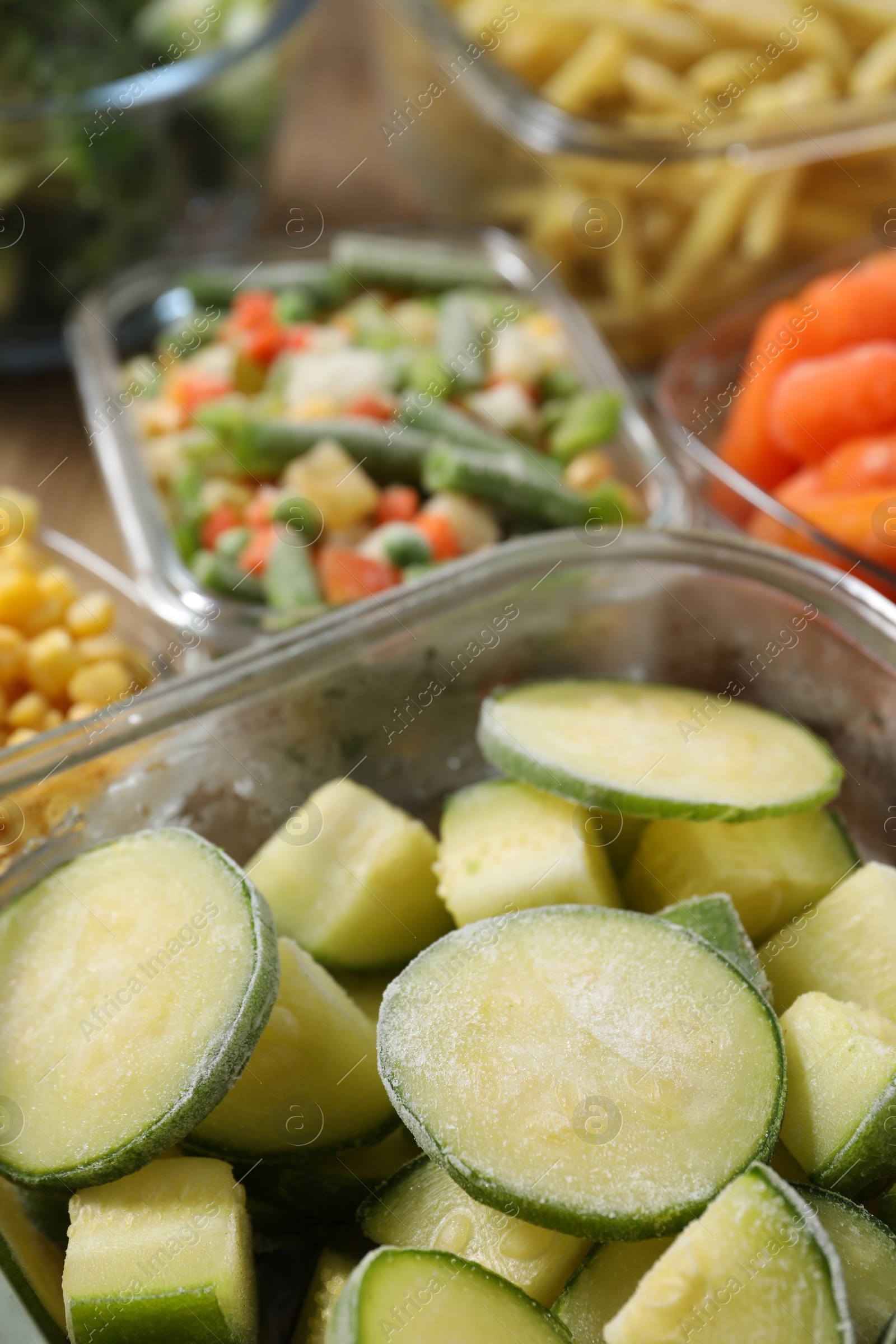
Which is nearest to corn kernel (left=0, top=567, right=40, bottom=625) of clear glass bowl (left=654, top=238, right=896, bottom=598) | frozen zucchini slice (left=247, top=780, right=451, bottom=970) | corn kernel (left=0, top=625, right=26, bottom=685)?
corn kernel (left=0, top=625, right=26, bottom=685)

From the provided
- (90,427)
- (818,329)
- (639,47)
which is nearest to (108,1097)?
(90,427)

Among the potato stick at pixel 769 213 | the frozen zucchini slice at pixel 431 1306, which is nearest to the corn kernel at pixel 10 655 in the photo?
the frozen zucchini slice at pixel 431 1306

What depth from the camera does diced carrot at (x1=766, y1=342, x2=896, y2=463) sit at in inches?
50.3

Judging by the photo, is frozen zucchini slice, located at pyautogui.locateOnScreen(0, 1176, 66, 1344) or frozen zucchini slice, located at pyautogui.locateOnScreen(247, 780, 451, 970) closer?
frozen zucchini slice, located at pyautogui.locateOnScreen(0, 1176, 66, 1344)

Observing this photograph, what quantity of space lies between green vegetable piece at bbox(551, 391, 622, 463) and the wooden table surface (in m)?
0.60

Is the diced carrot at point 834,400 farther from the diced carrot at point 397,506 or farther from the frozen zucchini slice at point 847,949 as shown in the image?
the frozen zucchini slice at point 847,949

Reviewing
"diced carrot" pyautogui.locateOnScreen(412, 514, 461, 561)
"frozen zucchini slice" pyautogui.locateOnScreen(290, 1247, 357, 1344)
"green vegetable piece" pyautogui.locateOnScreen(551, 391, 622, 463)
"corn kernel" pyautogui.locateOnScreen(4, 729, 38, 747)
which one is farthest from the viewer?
"green vegetable piece" pyautogui.locateOnScreen(551, 391, 622, 463)

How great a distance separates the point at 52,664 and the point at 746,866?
0.69 metres

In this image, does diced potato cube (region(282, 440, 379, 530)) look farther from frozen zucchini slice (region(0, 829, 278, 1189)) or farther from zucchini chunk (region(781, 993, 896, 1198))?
zucchini chunk (region(781, 993, 896, 1198))

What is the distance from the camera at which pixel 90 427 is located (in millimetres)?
1512

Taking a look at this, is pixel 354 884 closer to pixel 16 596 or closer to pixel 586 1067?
pixel 586 1067

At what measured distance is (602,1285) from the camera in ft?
2.17

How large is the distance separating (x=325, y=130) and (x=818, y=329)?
1.30 m

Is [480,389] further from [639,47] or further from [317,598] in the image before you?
[639,47]
